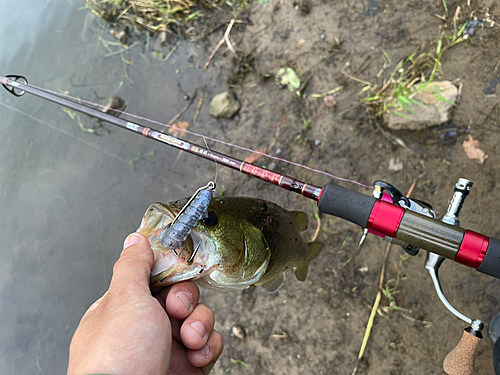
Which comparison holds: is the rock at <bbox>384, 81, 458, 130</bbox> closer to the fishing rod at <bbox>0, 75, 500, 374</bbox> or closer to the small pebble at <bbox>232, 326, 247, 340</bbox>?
the fishing rod at <bbox>0, 75, 500, 374</bbox>

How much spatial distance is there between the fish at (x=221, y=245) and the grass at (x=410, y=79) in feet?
6.11

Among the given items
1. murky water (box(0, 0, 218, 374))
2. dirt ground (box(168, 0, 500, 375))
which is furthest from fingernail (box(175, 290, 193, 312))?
murky water (box(0, 0, 218, 374))

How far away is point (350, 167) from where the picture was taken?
3068 mm

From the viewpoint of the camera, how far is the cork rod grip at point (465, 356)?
5.00ft

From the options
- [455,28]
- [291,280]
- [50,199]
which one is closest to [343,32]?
[455,28]

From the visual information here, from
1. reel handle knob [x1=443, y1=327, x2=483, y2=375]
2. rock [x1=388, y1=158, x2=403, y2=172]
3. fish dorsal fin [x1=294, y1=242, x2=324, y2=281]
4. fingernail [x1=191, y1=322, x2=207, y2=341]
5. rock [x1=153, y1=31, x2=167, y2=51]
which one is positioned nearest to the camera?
reel handle knob [x1=443, y1=327, x2=483, y2=375]

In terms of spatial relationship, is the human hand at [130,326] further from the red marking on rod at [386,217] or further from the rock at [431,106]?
the rock at [431,106]

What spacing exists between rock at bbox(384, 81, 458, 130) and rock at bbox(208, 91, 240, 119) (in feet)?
5.73

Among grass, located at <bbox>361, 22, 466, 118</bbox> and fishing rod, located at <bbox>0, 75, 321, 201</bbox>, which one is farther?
grass, located at <bbox>361, 22, 466, 118</bbox>

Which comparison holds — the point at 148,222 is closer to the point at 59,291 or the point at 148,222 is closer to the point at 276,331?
the point at 276,331

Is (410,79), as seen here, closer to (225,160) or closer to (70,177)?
(225,160)

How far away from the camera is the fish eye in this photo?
1386mm

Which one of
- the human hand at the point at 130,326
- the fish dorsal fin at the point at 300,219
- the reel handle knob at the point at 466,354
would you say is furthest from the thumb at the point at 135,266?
the reel handle knob at the point at 466,354

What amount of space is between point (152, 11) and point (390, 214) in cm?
401
